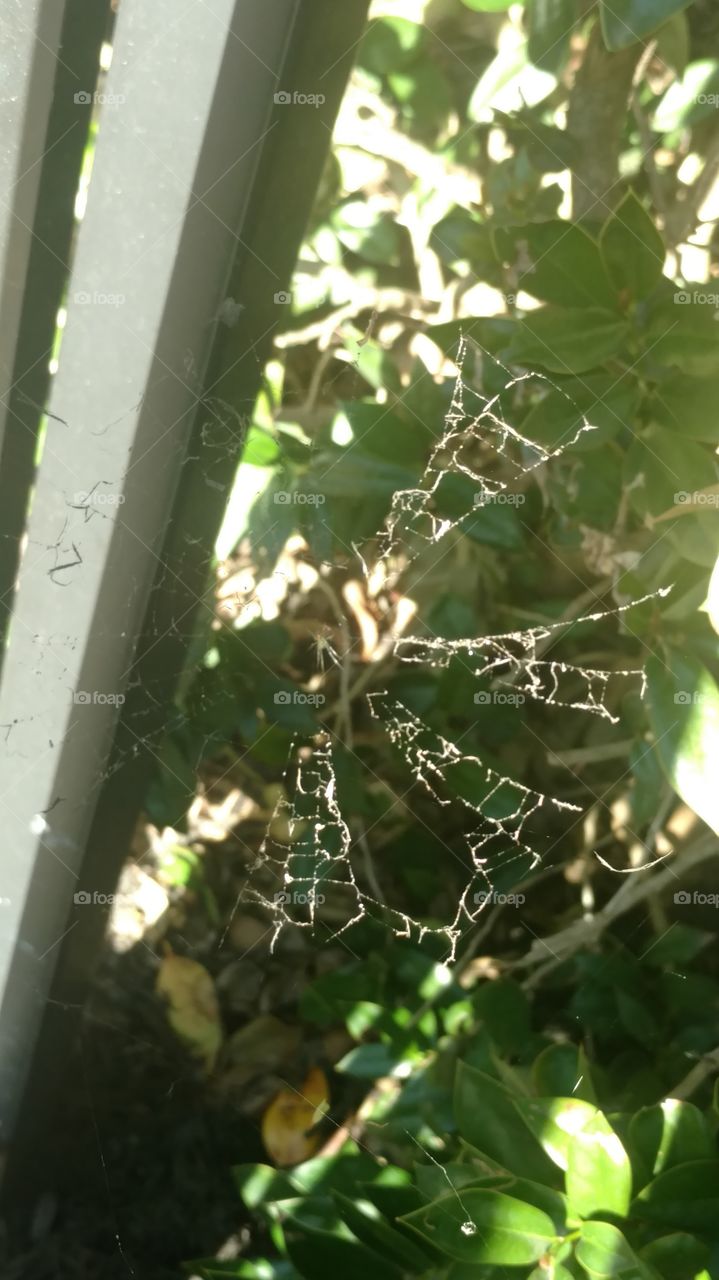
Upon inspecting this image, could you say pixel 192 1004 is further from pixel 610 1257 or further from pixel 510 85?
pixel 510 85

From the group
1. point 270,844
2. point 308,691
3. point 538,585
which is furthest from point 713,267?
point 270,844

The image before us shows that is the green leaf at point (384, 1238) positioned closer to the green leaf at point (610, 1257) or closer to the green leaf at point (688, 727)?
the green leaf at point (610, 1257)

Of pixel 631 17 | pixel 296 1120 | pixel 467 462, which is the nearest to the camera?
pixel 631 17

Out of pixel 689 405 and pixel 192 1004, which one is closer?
pixel 689 405

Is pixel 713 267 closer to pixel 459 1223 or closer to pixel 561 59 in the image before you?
pixel 561 59

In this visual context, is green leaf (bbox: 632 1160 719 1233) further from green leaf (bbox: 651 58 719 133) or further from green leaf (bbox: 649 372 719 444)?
green leaf (bbox: 651 58 719 133)

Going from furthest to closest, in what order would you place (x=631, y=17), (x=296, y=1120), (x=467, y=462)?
(x=296, y=1120), (x=467, y=462), (x=631, y=17)

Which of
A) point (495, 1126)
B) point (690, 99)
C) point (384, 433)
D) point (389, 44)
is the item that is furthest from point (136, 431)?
point (495, 1126)
